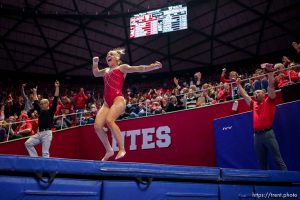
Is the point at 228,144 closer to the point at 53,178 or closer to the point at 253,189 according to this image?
the point at 253,189

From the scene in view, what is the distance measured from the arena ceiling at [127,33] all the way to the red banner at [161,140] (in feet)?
27.6

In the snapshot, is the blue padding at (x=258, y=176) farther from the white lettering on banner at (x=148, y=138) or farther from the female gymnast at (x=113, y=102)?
the white lettering on banner at (x=148, y=138)

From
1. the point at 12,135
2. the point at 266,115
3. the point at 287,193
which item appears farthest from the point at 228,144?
the point at 12,135

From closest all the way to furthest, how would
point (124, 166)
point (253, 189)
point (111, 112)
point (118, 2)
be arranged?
point (124, 166)
point (253, 189)
point (111, 112)
point (118, 2)

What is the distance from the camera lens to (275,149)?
545cm

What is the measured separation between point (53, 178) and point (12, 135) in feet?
30.2

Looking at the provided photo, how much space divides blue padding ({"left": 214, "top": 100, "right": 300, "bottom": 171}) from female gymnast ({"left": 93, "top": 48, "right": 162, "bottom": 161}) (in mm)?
3134

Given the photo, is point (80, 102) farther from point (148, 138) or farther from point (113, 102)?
point (113, 102)

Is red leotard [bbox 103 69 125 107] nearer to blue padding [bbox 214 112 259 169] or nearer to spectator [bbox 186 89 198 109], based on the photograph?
blue padding [bbox 214 112 259 169]

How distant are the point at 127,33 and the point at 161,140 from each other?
34.2ft

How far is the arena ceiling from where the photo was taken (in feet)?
55.0

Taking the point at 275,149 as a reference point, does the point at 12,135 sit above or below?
above

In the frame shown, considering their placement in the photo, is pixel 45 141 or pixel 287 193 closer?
pixel 287 193

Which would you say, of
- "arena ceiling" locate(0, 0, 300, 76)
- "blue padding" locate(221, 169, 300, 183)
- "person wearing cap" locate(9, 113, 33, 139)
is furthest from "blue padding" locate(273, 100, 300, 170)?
"arena ceiling" locate(0, 0, 300, 76)
